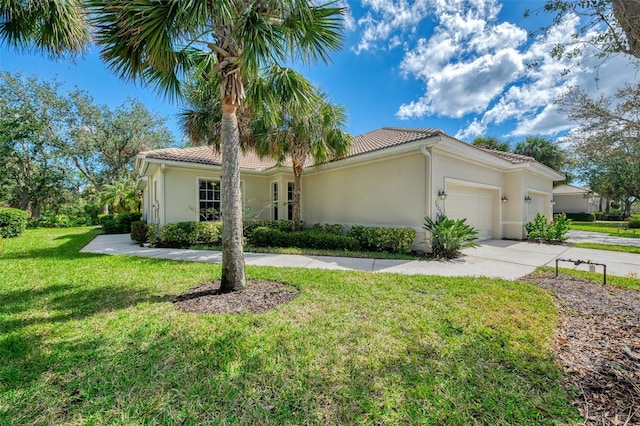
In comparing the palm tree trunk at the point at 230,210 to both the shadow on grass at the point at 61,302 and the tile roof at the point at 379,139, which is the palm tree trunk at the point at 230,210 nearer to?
the shadow on grass at the point at 61,302

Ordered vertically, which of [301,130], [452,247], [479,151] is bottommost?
Answer: [452,247]

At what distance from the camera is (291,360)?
2.83m

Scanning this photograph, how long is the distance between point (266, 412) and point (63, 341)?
297 cm

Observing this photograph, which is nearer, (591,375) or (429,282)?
(591,375)

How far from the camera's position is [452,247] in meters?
8.16

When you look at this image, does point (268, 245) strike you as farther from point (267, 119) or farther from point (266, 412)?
point (266, 412)

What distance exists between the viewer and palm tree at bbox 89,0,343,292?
394cm

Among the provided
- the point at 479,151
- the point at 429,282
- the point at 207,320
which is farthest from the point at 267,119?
the point at 479,151

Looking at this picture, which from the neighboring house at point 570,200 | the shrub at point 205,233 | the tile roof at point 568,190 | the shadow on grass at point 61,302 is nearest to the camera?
the shadow on grass at point 61,302

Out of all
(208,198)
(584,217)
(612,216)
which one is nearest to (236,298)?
(208,198)

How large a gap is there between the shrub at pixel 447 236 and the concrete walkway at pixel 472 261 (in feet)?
1.38

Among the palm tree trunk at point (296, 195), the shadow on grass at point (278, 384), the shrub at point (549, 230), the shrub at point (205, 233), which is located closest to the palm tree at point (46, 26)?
the shadow on grass at point (278, 384)

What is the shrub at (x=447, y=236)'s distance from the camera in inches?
320

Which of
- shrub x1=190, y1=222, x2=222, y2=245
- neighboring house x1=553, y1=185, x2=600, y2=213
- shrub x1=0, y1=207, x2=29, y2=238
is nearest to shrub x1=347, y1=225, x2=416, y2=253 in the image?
shrub x1=190, y1=222, x2=222, y2=245
